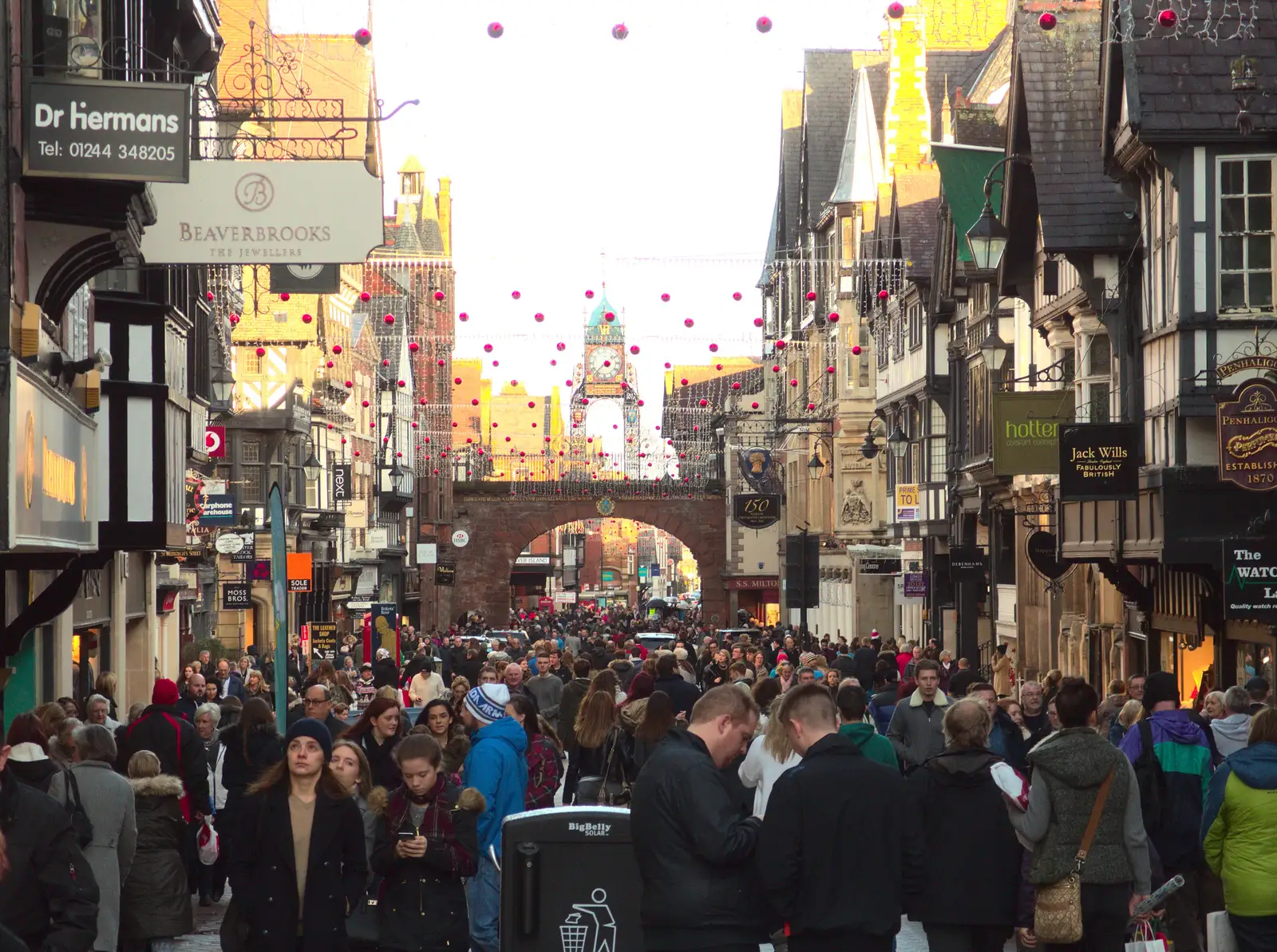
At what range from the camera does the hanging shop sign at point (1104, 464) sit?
73.4ft

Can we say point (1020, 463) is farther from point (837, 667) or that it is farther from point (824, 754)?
point (824, 754)

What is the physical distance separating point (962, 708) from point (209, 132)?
25475 mm

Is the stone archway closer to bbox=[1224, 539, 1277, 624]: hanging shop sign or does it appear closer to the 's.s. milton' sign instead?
bbox=[1224, 539, 1277, 624]: hanging shop sign

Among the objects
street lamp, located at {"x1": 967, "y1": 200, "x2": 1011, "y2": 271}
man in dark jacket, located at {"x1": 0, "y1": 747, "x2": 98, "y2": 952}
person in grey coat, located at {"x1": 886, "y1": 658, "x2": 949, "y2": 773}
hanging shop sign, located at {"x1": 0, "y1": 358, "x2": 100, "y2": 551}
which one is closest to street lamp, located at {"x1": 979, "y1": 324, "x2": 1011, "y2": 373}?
street lamp, located at {"x1": 967, "y1": 200, "x2": 1011, "y2": 271}

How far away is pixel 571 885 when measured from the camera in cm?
966

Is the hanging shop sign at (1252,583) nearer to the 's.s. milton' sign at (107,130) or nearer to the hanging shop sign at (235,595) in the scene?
the 's.s. milton' sign at (107,130)

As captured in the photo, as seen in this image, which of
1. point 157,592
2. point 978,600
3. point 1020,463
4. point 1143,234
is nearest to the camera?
point 1143,234

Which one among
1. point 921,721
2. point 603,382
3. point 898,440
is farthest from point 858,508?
point 603,382

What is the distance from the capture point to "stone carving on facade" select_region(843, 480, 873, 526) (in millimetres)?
53188

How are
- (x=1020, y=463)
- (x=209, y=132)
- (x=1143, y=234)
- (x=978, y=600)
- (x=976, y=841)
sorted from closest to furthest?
(x=976, y=841) < (x=1143, y=234) < (x=1020, y=463) < (x=209, y=132) < (x=978, y=600)

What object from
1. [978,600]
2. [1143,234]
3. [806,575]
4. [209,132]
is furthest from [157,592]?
[1143,234]

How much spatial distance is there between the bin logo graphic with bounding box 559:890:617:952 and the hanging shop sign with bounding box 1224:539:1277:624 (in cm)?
943

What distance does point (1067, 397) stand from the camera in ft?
87.9

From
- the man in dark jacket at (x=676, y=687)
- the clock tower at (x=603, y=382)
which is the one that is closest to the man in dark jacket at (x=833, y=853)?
the man in dark jacket at (x=676, y=687)
